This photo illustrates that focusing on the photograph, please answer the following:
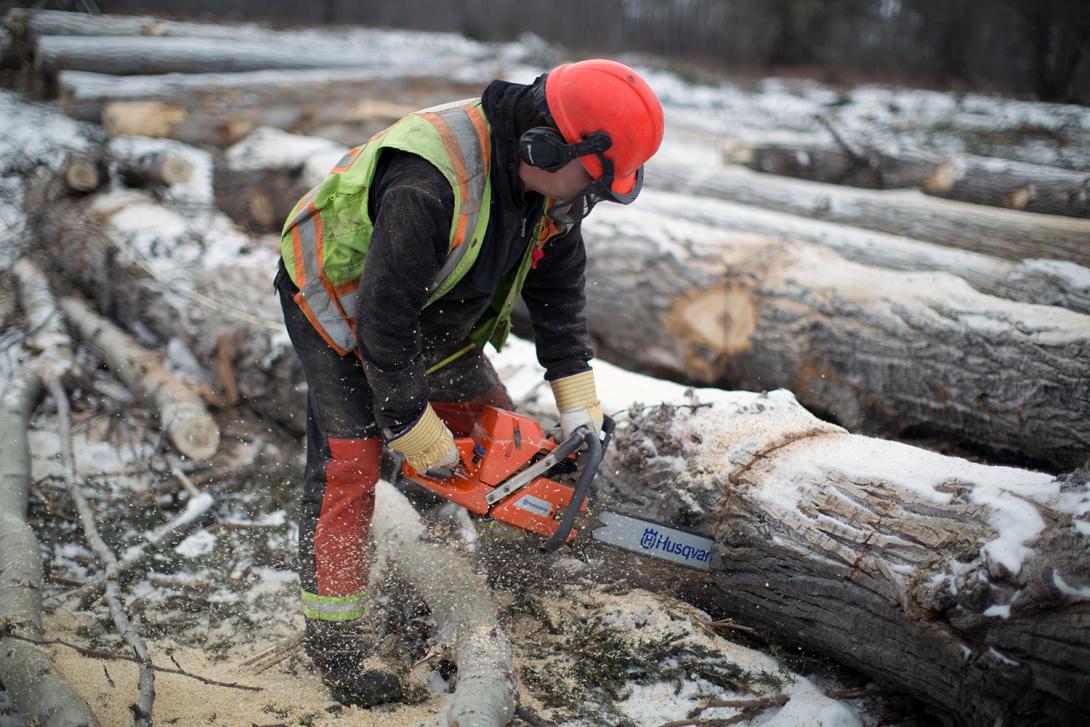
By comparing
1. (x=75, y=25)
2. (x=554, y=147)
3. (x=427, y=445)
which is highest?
(x=75, y=25)

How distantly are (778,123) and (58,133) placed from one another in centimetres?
828

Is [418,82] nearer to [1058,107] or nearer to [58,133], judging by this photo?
[58,133]

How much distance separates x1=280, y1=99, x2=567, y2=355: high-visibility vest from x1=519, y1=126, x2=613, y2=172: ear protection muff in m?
0.16

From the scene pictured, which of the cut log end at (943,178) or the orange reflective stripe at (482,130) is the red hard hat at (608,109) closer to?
the orange reflective stripe at (482,130)

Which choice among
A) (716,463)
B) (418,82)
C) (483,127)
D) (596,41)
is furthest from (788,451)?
(596,41)

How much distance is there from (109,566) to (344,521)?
110 cm

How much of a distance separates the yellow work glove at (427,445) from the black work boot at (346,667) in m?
0.62

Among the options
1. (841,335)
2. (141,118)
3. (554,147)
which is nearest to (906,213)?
(841,335)

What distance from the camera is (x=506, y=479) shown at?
2.27 meters

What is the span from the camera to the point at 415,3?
620 inches

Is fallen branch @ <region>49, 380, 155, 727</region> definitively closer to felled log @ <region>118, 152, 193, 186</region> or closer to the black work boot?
the black work boot

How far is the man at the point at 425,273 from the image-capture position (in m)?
1.97

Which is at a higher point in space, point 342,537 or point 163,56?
point 163,56

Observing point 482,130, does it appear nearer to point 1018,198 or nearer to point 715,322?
point 715,322
